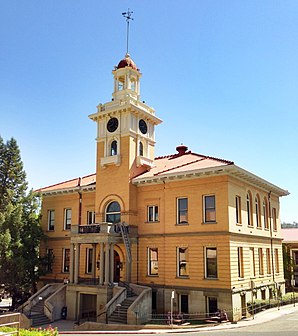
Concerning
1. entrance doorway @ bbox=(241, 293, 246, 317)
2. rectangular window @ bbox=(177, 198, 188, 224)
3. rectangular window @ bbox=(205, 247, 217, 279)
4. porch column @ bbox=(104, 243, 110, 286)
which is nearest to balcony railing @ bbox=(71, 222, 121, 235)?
porch column @ bbox=(104, 243, 110, 286)

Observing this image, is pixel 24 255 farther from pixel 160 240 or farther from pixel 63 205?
pixel 160 240

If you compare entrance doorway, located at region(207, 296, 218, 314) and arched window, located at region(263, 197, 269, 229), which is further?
arched window, located at region(263, 197, 269, 229)

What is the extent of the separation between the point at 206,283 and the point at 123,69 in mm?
21157

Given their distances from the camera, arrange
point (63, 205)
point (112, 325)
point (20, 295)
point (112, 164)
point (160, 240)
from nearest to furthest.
→ point (112, 325)
point (160, 240)
point (112, 164)
point (20, 295)
point (63, 205)

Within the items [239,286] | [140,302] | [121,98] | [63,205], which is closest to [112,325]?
[140,302]

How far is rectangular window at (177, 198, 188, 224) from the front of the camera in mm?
29694

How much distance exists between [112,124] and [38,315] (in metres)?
17.5

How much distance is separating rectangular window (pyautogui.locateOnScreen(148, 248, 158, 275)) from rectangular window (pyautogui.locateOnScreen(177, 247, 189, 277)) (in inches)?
87.7

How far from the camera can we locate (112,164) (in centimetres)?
3366

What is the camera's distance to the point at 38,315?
29641 millimetres

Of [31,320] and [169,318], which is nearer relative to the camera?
[169,318]

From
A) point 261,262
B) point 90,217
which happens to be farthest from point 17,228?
point 261,262

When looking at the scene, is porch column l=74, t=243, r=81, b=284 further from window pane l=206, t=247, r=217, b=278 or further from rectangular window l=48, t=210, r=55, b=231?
window pane l=206, t=247, r=217, b=278

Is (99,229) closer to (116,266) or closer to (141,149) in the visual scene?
(116,266)
